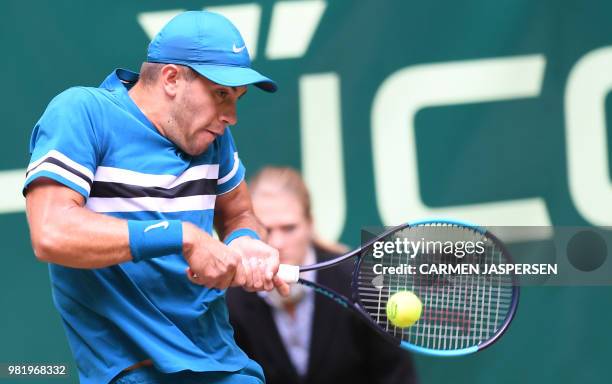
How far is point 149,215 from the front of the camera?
253 cm

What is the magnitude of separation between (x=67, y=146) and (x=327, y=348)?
1.63 meters

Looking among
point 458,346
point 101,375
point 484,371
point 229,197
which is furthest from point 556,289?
point 101,375

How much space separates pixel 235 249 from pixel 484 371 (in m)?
1.91

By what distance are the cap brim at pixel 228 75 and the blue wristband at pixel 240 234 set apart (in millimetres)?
410

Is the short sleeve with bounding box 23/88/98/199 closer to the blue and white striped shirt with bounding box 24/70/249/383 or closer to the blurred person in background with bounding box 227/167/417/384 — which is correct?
the blue and white striped shirt with bounding box 24/70/249/383

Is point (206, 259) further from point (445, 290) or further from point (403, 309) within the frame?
point (445, 290)

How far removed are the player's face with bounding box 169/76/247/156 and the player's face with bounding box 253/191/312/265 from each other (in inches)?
46.2

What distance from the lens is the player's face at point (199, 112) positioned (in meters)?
2.59

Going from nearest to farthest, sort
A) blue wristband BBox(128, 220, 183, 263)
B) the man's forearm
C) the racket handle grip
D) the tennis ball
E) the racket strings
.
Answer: blue wristband BBox(128, 220, 183, 263) → the racket handle grip → the man's forearm → the tennis ball → the racket strings

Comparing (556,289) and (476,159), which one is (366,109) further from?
(556,289)

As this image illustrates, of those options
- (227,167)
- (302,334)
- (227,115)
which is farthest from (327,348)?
(227,115)

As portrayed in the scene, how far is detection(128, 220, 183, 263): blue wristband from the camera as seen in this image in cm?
237

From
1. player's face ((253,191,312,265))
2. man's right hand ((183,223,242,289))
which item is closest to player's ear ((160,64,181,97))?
man's right hand ((183,223,242,289))

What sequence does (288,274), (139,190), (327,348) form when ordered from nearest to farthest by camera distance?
(139,190) < (288,274) < (327,348)
